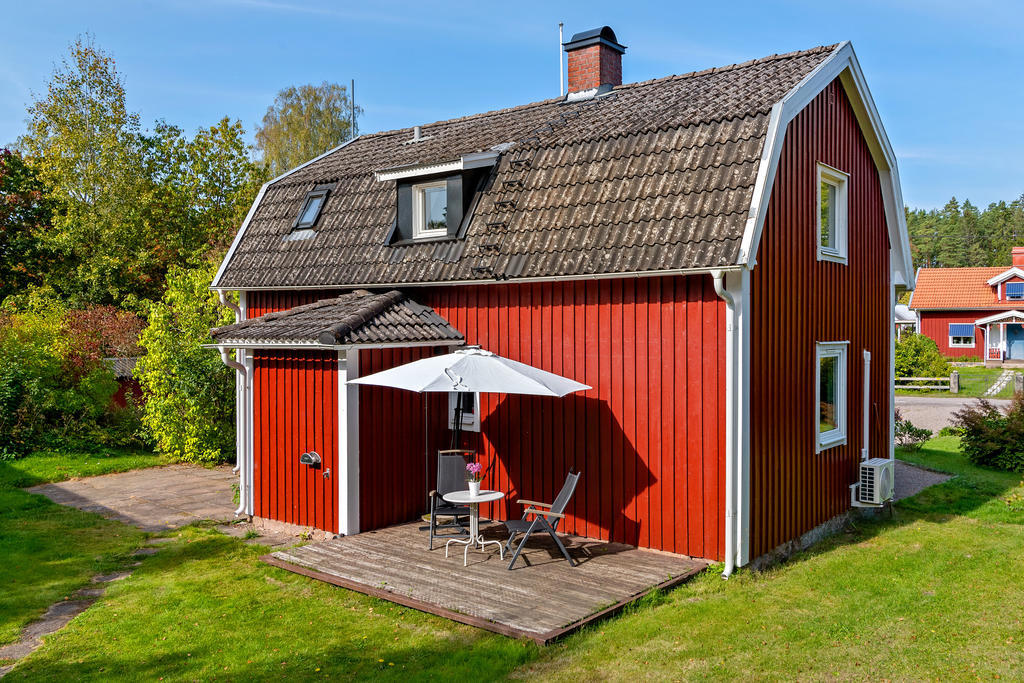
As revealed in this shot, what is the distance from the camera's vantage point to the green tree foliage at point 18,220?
23.8 metres

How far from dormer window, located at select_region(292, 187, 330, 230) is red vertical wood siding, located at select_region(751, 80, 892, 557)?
7478 millimetres

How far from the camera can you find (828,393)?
10.7m

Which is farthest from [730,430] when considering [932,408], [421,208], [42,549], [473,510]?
[932,408]

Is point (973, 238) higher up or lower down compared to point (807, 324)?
higher up

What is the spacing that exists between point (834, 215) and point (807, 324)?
6.77 feet

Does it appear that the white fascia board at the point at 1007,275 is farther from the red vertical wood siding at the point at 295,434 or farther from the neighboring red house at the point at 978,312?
the red vertical wood siding at the point at 295,434

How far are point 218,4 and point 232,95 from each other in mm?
21946

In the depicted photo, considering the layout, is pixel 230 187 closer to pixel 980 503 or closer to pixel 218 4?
pixel 218 4

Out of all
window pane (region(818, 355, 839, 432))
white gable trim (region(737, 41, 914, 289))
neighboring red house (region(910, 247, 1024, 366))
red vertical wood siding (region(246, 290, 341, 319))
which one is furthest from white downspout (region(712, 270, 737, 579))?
neighboring red house (region(910, 247, 1024, 366))

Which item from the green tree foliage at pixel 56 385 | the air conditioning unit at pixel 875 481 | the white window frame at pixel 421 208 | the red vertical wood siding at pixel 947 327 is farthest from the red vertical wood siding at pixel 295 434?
the red vertical wood siding at pixel 947 327

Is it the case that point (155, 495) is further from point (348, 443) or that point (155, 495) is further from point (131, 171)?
point (131, 171)

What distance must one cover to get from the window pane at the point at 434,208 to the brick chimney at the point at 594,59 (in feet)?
13.2

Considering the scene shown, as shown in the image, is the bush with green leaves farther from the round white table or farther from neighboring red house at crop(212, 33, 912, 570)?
the round white table

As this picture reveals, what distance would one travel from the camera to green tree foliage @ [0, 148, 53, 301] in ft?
77.9
